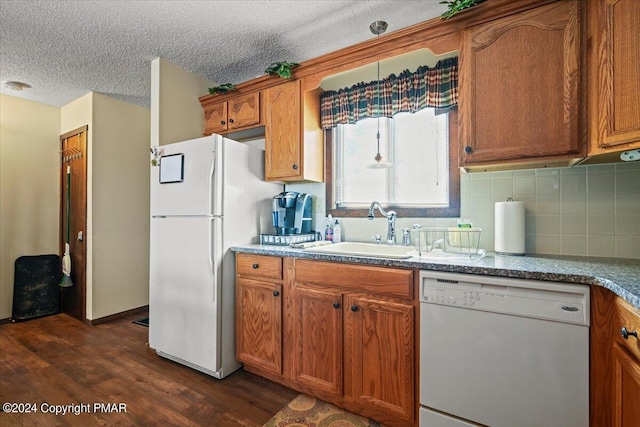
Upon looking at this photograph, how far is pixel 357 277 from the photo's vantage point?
1696 millimetres

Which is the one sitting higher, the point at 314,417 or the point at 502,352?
the point at 502,352

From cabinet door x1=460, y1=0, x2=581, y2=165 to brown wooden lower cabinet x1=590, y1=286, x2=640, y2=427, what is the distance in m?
0.74

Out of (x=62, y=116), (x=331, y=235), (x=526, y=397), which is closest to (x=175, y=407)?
(x=331, y=235)

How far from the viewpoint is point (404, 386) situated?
1564 millimetres

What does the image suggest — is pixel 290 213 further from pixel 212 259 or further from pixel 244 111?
pixel 244 111

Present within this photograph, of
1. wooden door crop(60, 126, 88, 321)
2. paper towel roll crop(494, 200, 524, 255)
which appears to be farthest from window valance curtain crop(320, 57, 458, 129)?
wooden door crop(60, 126, 88, 321)

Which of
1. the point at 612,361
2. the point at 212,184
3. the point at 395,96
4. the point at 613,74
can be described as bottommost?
the point at 612,361

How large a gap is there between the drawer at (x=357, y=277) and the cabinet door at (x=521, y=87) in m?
0.75

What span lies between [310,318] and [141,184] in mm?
3030

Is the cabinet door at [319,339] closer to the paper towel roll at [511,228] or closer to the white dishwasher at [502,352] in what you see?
the white dishwasher at [502,352]

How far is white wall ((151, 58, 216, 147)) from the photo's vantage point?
8.55ft

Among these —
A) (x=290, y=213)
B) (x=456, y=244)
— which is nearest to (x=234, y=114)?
(x=290, y=213)

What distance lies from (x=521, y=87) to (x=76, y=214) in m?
4.34

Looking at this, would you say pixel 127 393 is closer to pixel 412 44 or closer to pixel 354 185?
pixel 354 185
